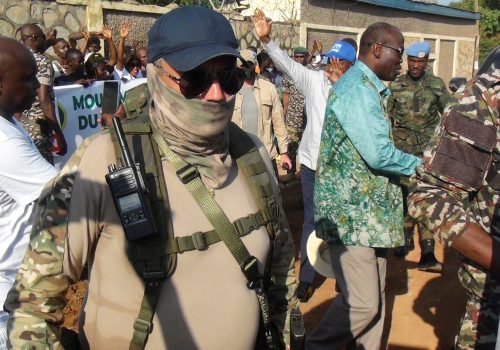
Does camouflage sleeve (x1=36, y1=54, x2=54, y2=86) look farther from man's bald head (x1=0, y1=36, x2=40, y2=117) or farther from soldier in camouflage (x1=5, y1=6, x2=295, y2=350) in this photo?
soldier in camouflage (x1=5, y1=6, x2=295, y2=350)

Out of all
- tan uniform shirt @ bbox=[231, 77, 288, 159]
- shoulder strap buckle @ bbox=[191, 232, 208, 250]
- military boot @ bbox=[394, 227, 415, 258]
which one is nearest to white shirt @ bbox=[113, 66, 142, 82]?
tan uniform shirt @ bbox=[231, 77, 288, 159]

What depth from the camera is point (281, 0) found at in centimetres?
1240

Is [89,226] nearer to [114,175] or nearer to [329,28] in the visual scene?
[114,175]

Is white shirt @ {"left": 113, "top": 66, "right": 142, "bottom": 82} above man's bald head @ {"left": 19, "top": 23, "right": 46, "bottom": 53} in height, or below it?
below

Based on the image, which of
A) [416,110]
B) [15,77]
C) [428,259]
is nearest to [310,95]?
[416,110]

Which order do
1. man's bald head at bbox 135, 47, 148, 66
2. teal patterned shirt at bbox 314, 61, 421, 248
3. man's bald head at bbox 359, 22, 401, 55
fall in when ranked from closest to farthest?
teal patterned shirt at bbox 314, 61, 421, 248, man's bald head at bbox 359, 22, 401, 55, man's bald head at bbox 135, 47, 148, 66

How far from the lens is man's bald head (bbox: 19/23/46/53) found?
5.52 m

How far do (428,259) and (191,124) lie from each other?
14.5ft

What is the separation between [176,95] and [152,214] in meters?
0.37

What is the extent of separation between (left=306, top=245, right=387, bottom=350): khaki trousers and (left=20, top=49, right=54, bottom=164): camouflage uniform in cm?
259

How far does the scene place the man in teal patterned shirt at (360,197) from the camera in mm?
3035

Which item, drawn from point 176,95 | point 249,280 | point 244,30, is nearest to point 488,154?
point 249,280

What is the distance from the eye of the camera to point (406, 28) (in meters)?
16.3

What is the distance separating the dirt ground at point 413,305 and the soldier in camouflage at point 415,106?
19.4 inches
